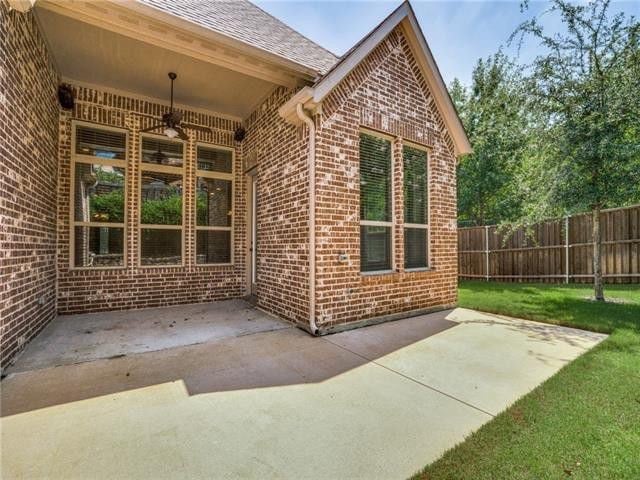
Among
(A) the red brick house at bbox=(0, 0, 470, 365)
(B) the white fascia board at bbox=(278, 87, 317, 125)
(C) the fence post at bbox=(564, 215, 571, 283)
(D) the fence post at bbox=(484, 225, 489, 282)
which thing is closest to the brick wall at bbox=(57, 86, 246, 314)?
(A) the red brick house at bbox=(0, 0, 470, 365)

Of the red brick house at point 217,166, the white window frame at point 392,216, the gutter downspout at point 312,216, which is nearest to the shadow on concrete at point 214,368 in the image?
the gutter downspout at point 312,216

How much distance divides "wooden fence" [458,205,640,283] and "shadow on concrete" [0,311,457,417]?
21.7 feet

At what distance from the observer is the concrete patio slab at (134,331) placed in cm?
336

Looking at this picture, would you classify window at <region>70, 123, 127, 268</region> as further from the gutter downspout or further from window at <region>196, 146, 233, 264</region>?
the gutter downspout

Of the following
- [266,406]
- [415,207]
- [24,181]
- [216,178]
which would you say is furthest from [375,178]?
[24,181]

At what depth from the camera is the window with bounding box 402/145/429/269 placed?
5473 millimetres

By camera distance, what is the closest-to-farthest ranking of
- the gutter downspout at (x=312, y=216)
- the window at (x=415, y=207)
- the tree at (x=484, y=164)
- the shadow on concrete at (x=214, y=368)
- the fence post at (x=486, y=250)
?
the shadow on concrete at (x=214, y=368), the gutter downspout at (x=312, y=216), the window at (x=415, y=207), the fence post at (x=486, y=250), the tree at (x=484, y=164)

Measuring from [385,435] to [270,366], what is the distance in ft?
4.77

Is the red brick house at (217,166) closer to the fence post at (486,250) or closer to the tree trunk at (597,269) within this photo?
the tree trunk at (597,269)

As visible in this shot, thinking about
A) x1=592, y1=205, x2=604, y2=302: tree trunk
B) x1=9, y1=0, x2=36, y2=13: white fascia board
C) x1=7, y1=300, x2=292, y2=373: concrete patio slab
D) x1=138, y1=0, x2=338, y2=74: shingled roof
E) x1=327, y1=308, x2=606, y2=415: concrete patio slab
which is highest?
x1=138, y1=0, x2=338, y2=74: shingled roof

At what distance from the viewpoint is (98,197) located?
17.7ft

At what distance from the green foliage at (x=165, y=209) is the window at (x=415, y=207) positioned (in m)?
4.53

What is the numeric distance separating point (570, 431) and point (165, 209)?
21.3ft

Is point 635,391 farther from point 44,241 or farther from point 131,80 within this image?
point 131,80
